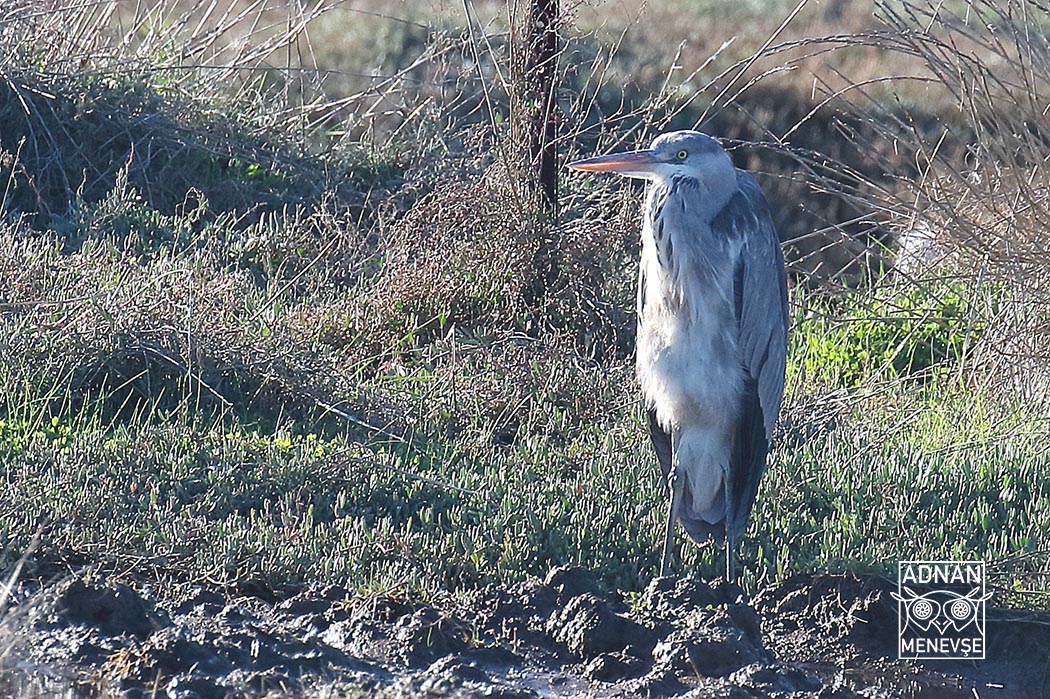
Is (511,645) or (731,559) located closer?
(511,645)

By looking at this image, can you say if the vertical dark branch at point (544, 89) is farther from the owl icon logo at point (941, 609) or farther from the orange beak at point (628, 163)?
the owl icon logo at point (941, 609)

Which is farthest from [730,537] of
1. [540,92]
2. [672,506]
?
[540,92]

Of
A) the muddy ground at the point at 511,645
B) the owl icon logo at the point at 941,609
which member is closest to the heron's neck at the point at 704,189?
the muddy ground at the point at 511,645

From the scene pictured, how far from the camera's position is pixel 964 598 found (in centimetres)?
441

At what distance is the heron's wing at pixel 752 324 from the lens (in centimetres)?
454

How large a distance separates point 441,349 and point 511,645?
8.79 ft

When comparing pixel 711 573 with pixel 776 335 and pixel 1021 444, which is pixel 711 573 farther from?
pixel 1021 444

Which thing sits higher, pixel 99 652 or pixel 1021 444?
pixel 1021 444

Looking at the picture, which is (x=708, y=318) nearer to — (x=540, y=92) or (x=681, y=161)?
(x=681, y=161)

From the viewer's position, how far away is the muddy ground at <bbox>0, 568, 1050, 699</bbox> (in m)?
3.62

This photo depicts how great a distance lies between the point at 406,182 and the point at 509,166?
2.05 m

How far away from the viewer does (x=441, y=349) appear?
21.6 ft

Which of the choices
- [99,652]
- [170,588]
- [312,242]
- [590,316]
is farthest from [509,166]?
[99,652]

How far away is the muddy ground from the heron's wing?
0.37 m
